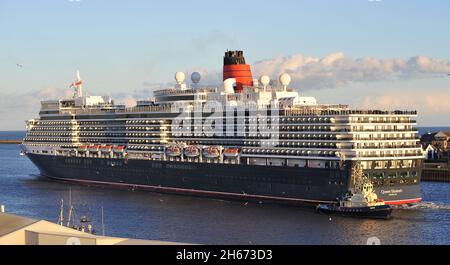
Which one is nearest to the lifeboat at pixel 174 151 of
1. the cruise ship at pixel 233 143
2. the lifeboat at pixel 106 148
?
the cruise ship at pixel 233 143

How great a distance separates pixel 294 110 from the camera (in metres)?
74.1

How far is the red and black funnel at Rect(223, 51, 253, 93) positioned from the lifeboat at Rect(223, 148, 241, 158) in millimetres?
11882

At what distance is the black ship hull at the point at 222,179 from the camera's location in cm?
6744

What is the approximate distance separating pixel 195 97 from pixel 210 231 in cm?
3352

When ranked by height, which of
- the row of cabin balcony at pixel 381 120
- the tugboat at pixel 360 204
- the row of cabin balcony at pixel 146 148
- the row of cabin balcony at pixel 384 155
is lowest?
the tugboat at pixel 360 204

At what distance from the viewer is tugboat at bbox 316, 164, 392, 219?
6147 centimetres

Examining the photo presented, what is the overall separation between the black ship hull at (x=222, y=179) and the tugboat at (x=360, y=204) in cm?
114

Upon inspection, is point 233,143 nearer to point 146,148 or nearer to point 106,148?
point 146,148

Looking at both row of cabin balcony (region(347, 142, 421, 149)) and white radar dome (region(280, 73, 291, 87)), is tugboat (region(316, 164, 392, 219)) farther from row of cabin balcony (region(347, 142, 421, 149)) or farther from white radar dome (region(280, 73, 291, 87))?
white radar dome (region(280, 73, 291, 87))

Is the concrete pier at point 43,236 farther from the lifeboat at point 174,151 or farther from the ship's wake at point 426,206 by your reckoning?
the lifeboat at point 174,151

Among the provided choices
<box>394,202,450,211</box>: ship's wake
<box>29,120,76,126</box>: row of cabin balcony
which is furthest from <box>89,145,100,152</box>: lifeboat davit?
<box>394,202,450,211</box>: ship's wake

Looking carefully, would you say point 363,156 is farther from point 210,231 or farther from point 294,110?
point 210,231

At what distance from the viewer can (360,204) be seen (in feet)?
207

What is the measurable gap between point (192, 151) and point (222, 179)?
635 cm
